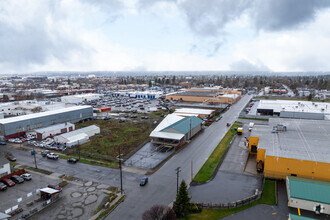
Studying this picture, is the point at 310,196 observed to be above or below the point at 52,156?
above

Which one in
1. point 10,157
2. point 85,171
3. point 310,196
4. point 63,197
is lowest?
point 63,197

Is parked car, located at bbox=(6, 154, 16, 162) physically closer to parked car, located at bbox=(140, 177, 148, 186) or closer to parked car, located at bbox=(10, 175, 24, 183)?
parked car, located at bbox=(10, 175, 24, 183)

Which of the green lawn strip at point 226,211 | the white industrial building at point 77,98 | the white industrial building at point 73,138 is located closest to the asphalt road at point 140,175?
the green lawn strip at point 226,211

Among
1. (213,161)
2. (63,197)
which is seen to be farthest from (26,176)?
(213,161)

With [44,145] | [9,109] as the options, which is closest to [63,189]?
[44,145]

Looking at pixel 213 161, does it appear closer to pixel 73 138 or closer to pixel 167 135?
pixel 167 135

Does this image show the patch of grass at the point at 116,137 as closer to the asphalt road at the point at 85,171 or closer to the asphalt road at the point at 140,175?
the asphalt road at the point at 85,171

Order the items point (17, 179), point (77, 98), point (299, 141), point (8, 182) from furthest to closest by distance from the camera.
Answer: point (77, 98)
point (299, 141)
point (17, 179)
point (8, 182)

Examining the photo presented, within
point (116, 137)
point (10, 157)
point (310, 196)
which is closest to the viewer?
point (310, 196)
